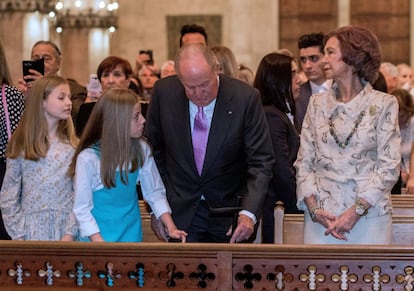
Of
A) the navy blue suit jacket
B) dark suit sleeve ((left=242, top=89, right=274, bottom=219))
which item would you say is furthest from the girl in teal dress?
dark suit sleeve ((left=242, top=89, right=274, bottom=219))

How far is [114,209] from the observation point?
6.78 meters

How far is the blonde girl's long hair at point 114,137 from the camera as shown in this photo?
22.0 ft

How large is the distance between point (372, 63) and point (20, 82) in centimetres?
332

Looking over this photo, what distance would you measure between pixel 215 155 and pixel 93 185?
75cm

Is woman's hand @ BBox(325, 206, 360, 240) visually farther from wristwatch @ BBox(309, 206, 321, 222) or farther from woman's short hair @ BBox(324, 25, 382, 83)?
woman's short hair @ BBox(324, 25, 382, 83)

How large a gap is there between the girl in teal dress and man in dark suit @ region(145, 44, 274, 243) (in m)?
0.13

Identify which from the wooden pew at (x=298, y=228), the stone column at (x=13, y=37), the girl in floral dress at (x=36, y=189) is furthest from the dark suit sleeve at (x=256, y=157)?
the stone column at (x=13, y=37)

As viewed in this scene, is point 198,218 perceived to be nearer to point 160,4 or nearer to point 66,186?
point 66,186

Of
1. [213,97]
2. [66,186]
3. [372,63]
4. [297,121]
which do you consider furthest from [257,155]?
[297,121]

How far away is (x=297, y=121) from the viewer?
9125 millimetres

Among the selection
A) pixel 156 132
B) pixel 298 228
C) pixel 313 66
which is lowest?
pixel 298 228

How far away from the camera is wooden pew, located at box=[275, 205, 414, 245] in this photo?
24.2 ft

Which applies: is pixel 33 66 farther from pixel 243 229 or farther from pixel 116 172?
pixel 243 229

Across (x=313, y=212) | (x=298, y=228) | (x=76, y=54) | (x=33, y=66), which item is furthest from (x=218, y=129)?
(x=76, y=54)
